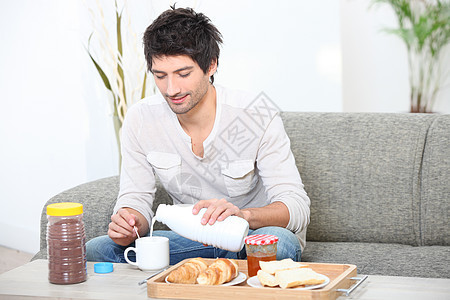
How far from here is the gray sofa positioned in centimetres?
221

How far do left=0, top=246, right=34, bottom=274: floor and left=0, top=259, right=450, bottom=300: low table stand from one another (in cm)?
218

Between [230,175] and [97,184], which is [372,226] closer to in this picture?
[230,175]

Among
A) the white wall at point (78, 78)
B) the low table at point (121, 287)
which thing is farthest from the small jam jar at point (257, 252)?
the white wall at point (78, 78)

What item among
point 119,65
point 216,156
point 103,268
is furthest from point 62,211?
point 119,65

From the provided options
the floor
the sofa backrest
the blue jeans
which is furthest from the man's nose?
the floor

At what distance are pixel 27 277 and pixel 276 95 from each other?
8.77 feet

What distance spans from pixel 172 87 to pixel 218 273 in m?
0.70

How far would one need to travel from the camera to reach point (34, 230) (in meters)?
3.92

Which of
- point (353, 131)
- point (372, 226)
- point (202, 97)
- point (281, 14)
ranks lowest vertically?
point (372, 226)

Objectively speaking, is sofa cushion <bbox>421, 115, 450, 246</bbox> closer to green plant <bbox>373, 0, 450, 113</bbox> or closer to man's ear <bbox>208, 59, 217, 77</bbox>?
man's ear <bbox>208, 59, 217, 77</bbox>

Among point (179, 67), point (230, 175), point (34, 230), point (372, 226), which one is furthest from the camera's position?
point (34, 230)

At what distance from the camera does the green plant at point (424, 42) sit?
4.68 metres

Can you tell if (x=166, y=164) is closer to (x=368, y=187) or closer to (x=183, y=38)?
(x=183, y=38)

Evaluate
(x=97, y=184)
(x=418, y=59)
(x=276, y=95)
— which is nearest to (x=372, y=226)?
(x=97, y=184)
